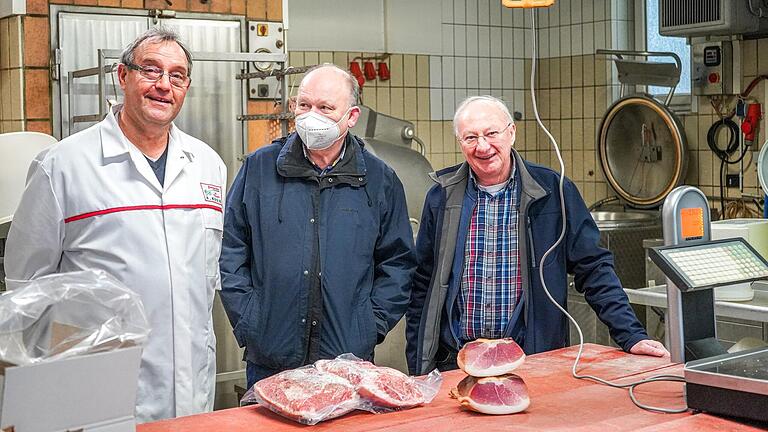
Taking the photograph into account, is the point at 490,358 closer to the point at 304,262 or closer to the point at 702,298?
the point at 702,298

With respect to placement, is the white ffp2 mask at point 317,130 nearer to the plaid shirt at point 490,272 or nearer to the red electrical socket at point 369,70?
the plaid shirt at point 490,272

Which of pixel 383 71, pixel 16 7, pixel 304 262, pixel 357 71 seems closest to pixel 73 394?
pixel 304 262

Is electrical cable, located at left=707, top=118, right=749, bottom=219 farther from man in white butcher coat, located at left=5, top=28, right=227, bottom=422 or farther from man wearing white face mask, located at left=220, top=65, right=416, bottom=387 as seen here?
man in white butcher coat, located at left=5, top=28, right=227, bottom=422

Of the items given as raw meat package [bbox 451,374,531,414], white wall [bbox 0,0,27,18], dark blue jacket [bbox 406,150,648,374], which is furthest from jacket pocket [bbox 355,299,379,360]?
white wall [bbox 0,0,27,18]

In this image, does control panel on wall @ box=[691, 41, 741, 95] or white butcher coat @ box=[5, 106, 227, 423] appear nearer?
white butcher coat @ box=[5, 106, 227, 423]

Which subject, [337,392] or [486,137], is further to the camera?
[486,137]

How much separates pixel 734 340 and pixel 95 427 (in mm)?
3351

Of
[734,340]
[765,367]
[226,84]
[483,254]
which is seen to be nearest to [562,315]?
[483,254]

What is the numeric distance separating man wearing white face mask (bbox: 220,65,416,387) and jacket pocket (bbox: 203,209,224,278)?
106 millimetres

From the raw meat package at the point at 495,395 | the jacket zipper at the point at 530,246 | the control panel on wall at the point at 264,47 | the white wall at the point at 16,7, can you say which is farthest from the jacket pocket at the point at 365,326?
the white wall at the point at 16,7

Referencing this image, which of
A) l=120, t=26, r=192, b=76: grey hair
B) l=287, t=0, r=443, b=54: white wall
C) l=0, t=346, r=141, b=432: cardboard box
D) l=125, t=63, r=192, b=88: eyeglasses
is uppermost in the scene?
l=287, t=0, r=443, b=54: white wall

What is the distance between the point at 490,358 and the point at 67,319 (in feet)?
3.45

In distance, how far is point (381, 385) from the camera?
2.33 metres

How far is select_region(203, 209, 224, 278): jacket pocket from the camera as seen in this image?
2.78 metres
